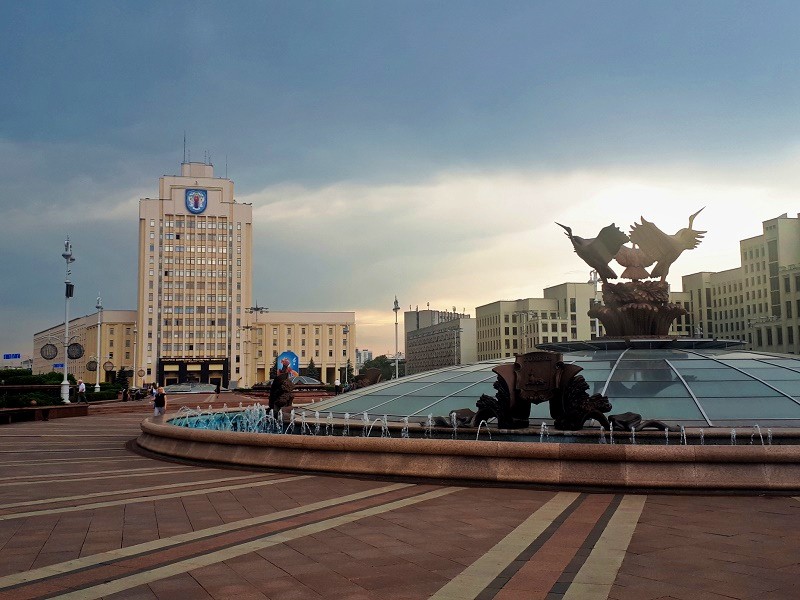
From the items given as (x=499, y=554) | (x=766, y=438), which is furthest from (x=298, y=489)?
(x=766, y=438)

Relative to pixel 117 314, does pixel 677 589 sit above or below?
below

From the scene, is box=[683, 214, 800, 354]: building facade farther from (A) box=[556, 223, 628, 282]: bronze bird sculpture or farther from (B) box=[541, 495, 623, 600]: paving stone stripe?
(B) box=[541, 495, 623, 600]: paving stone stripe

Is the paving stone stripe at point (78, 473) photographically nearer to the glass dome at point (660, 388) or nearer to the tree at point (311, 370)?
the glass dome at point (660, 388)

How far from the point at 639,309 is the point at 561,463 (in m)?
10.6

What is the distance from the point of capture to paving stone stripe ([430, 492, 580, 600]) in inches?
181

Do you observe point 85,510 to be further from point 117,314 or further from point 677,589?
point 117,314

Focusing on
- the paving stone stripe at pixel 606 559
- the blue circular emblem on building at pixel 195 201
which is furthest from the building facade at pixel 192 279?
the paving stone stripe at pixel 606 559

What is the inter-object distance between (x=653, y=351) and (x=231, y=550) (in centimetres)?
1352

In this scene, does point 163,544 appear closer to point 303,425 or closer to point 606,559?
point 606,559

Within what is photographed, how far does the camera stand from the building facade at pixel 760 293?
8400cm

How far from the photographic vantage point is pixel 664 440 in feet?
34.9

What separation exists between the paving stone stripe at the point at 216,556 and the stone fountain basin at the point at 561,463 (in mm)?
1551

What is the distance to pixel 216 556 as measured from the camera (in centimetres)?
545

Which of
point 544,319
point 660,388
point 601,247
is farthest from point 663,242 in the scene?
point 544,319
